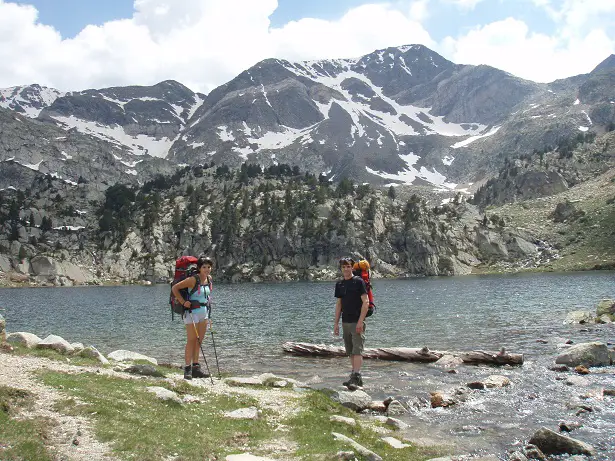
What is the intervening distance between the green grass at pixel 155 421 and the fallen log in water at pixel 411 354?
14.7 meters

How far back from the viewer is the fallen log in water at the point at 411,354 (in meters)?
26.1

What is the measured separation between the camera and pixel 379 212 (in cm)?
19238

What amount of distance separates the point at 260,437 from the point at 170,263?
179174 millimetres

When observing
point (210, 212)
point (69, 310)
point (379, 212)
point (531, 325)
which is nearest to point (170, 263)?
point (210, 212)

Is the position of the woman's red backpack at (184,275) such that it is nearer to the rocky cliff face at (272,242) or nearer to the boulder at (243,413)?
the boulder at (243,413)

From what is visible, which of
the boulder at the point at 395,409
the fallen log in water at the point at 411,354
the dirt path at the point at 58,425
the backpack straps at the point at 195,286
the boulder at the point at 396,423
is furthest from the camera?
the fallen log in water at the point at 411,354

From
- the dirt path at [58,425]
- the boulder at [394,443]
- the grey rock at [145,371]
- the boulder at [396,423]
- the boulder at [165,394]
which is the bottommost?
the boulder at [396,423]

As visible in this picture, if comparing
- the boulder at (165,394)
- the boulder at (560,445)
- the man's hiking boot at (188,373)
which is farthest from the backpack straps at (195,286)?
the boulder at (560,445)

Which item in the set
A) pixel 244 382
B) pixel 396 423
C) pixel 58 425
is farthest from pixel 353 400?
pixel 58 425

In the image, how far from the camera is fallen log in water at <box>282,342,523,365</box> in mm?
26094

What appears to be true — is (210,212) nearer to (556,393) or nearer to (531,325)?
(531,325)

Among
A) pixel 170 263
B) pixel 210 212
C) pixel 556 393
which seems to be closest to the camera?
pixel 556 393

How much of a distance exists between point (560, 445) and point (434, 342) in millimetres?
22331

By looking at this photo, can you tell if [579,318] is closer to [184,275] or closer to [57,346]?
[184,275]
